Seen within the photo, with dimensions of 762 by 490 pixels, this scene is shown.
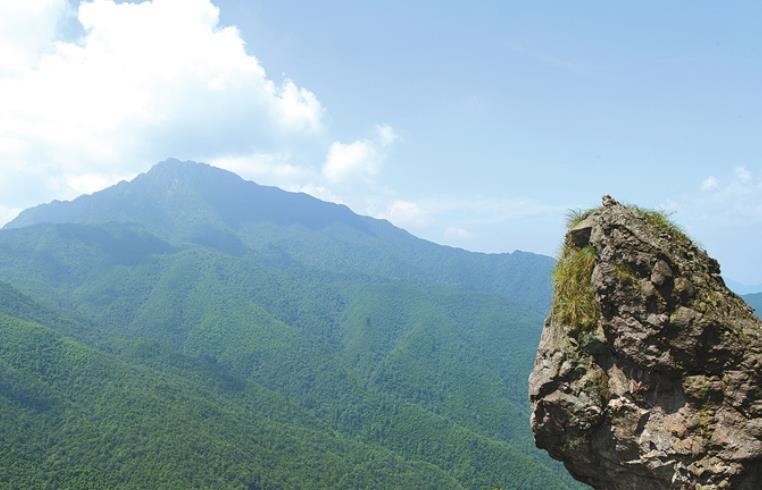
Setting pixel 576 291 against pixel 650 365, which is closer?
pixel 650 365

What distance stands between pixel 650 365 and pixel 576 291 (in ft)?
6.42

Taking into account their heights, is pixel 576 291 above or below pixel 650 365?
above

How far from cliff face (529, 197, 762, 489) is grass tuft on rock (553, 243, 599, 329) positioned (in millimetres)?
22

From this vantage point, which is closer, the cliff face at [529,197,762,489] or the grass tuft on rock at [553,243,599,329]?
Result: the cliff face at [529,197,762,489]

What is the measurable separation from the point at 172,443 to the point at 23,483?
30660 millimetres

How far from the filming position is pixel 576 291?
10.3 meters

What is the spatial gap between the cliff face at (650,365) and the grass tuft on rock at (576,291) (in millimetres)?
22

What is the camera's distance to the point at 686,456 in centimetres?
872

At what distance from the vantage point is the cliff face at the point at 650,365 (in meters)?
8.49

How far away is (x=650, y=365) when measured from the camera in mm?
9000

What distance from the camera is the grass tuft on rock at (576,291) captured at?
9.94m

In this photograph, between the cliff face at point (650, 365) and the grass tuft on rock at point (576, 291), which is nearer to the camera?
the cliff face at point (650, 365)

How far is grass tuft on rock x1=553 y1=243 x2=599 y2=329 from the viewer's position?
9.94 meters

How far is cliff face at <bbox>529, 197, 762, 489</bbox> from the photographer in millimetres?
8492
